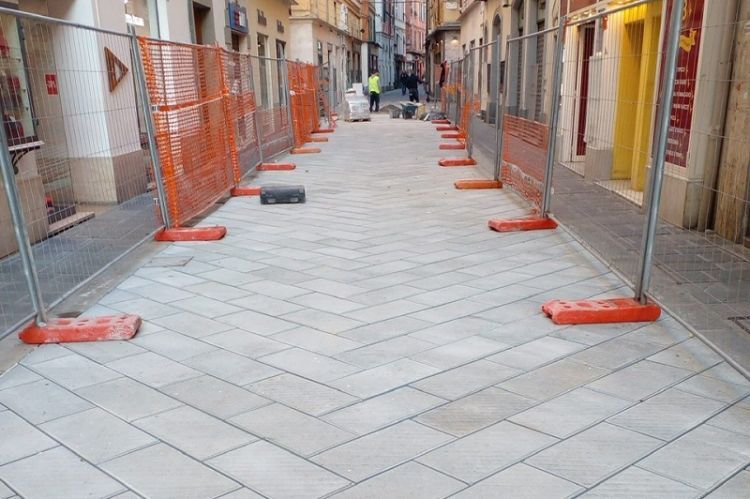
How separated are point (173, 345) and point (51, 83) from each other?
2.71 meters

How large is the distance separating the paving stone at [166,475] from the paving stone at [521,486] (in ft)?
3.07

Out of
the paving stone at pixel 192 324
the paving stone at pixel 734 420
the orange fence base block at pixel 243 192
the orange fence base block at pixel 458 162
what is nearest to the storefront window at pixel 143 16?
the orange fence base block at pixel 243 192

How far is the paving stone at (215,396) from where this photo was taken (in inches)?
123

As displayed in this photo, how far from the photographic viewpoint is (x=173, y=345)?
389 centimetres

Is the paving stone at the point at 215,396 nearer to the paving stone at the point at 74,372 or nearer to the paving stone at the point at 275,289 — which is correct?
the paving stone at the point at 74,372

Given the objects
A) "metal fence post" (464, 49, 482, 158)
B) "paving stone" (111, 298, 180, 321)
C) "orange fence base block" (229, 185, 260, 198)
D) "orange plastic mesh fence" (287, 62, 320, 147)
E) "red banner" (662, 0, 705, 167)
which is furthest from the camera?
"orange plastic mesh fence" (287, 62, 320, 147)

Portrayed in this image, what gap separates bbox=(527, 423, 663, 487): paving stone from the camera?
258 cm

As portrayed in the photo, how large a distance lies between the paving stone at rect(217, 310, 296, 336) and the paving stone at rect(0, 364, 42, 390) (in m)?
1.15

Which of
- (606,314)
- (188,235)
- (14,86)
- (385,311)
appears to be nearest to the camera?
(606,314)


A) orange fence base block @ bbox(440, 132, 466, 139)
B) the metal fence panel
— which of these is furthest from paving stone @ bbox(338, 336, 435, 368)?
orange fence base block @ bbox(440, 132, 466, 139)

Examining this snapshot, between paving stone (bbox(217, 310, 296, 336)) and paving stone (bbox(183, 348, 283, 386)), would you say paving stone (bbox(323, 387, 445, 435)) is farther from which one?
paving stone (bbox(217, 310, 296, 336))

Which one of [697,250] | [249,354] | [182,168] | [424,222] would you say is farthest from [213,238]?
[697,250]

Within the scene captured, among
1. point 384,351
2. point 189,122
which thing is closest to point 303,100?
point 189,122

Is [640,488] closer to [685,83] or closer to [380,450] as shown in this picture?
[380,450]
